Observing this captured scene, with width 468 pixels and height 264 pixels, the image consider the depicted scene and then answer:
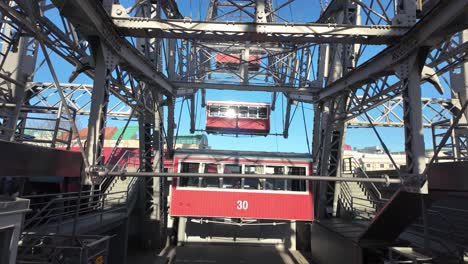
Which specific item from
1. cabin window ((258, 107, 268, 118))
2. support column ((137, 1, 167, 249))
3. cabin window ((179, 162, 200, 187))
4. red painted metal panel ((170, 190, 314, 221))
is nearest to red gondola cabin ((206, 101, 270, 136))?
cabin window ((258, 107, 268, 118))

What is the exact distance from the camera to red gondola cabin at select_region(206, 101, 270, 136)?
82.7ft

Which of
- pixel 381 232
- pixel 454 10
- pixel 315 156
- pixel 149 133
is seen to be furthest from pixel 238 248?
pixel 454 10

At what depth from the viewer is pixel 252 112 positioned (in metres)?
25.6

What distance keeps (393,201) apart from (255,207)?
6.49 meters

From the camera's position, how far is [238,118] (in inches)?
1010

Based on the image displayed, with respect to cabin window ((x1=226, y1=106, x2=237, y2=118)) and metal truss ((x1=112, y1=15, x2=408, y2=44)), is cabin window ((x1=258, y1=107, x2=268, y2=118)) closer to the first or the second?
cabin window ((x1=226, y1=106, x2=237, y2=118))

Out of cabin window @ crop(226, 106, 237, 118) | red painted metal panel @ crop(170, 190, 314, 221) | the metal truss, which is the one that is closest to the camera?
the metal truss

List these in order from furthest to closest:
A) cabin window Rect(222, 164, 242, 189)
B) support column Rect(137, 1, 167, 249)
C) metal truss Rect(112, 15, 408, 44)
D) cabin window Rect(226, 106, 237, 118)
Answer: cabin window Rect(226, 106, 237, 118) → cabin window Rect(222, 164, 242, 189) → support column Rect(137, 1, 167, 249) → metal truss Rect(112, 15, 408, 44)

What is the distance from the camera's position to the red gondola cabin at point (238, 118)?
82.7 ft

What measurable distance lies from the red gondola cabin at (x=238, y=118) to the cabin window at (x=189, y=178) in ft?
33.4

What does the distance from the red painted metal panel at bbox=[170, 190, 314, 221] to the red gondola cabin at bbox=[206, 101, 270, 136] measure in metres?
11.2

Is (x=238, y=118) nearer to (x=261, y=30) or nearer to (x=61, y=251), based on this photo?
(x=261, y=30)

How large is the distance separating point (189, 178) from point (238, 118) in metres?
11.7

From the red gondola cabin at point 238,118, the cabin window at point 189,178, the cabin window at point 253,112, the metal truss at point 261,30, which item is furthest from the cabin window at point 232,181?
the cabin window at point 253,112
